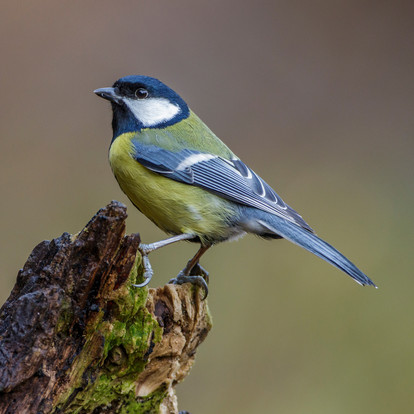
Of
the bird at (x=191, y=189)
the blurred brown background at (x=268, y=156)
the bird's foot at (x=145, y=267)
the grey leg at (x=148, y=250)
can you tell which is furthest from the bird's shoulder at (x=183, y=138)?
the blurred brown background at (x=268, y=156)

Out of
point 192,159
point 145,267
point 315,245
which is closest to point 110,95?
point 192,159

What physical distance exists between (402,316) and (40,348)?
8.02ft

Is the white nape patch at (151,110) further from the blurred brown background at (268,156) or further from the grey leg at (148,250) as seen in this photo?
the blurred brown background at (268,156)

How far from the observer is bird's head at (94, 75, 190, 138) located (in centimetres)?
241

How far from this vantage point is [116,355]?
5.45 ft

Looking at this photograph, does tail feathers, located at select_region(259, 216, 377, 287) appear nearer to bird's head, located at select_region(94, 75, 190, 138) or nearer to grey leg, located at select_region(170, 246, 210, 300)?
grey leg, located at select_region(170, 246, 210, 300)

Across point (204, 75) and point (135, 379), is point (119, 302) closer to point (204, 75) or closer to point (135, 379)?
point (135, 379)

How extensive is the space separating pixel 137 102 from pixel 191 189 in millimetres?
495

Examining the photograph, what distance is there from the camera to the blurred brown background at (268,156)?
327cm

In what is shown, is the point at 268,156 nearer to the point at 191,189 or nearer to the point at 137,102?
the point at 137,102

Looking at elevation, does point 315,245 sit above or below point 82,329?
above

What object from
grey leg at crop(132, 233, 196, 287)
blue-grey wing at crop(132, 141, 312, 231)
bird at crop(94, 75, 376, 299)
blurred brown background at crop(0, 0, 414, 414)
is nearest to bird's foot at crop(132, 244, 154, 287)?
grey leg at crop(132, 233, 196, 287)

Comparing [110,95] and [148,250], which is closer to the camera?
[148,250]

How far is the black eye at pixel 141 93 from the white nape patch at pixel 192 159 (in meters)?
0.36
